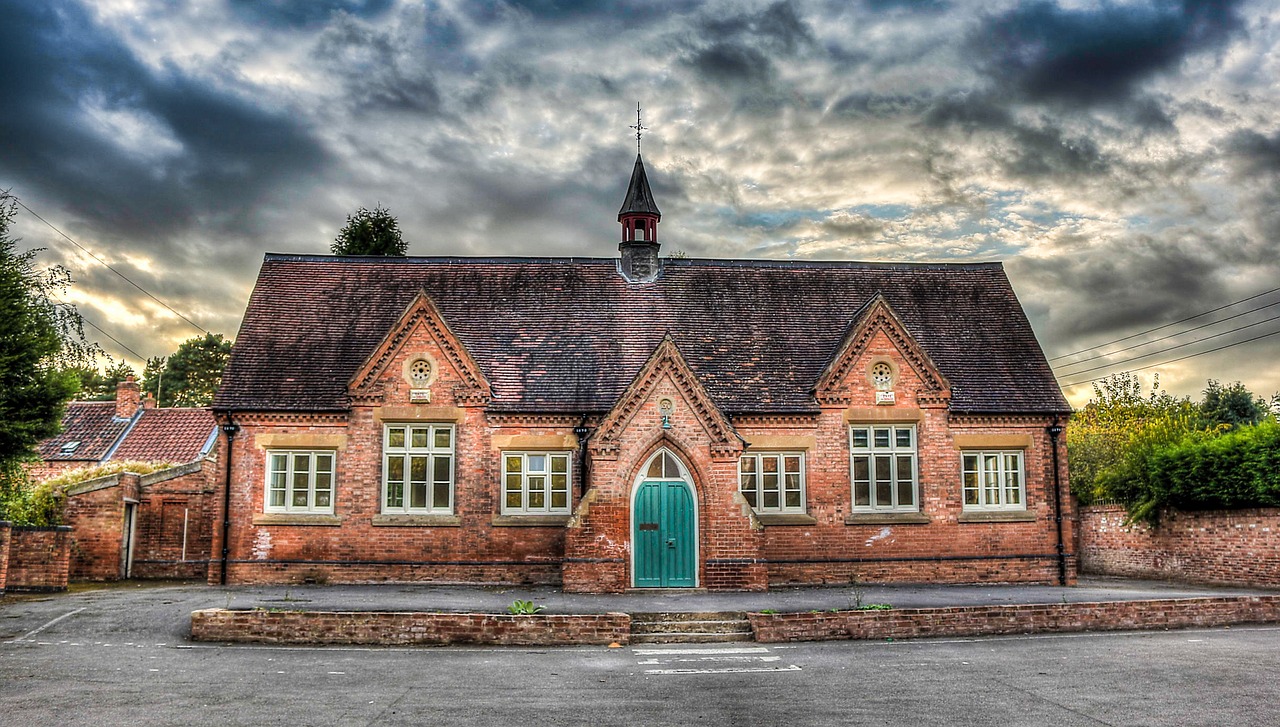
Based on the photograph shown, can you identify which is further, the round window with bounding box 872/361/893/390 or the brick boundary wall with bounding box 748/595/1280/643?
the round window with bounding box 872/361/893/390

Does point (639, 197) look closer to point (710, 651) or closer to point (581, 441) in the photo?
point (581, 441)

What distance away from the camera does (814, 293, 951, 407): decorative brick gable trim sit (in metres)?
23.2

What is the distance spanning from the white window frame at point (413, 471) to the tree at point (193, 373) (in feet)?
168

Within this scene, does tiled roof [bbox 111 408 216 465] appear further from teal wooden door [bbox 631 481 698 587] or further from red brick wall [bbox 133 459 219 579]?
teal wooden door [bbox 631 481 698 587]

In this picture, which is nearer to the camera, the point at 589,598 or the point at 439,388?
the point at 589,598

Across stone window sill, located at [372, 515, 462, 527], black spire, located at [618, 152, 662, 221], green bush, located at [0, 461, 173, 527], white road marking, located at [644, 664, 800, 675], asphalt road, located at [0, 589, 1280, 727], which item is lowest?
white road marking, located at [644, 664, 800, 675]

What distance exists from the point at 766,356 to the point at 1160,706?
1489 cm

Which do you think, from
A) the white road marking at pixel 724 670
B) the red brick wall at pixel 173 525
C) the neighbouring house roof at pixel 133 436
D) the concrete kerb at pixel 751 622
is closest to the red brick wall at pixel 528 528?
the red brick wall at pixel 173 525

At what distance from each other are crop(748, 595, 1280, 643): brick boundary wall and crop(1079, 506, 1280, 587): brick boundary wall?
5.09 metres

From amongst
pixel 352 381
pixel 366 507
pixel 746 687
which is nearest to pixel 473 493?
pixel 366 507

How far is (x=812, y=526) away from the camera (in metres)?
22.6

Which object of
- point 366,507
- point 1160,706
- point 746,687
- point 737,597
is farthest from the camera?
point 366,507

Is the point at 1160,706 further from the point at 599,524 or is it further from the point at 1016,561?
the point at 1016,561

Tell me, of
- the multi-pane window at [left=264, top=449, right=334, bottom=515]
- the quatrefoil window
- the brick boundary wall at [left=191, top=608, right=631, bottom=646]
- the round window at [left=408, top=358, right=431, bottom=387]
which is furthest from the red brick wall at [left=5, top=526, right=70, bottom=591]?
the quatrefoil window
